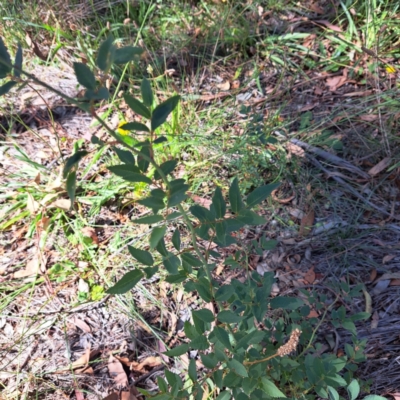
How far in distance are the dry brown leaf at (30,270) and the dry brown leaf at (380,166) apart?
168 centimetres

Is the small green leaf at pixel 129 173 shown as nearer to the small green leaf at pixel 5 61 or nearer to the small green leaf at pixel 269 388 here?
the small green leaf at pixel 5 61

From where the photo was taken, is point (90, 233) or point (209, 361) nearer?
point (209, 361)

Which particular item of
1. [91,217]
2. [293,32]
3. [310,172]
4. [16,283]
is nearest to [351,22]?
[293,32]

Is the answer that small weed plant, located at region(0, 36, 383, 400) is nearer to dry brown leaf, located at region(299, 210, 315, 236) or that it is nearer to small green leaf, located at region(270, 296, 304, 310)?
small green leaf, located at region(270, 296, 304, 310)

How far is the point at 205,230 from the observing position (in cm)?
102

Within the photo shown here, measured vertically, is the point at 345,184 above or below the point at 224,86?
below

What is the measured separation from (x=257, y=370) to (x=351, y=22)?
94.2 inches

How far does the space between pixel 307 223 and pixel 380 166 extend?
1.58 feet

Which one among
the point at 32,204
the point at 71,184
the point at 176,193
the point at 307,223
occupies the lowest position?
the point at 307,223

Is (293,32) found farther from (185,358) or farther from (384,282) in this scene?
(185,358)

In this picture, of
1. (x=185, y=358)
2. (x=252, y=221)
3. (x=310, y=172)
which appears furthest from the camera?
(x=310, y=172)

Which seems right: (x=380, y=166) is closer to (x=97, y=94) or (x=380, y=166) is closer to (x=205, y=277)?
(x=205, y=277)

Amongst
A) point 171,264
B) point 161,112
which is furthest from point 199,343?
point 161,112

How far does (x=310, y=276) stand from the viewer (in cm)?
191
